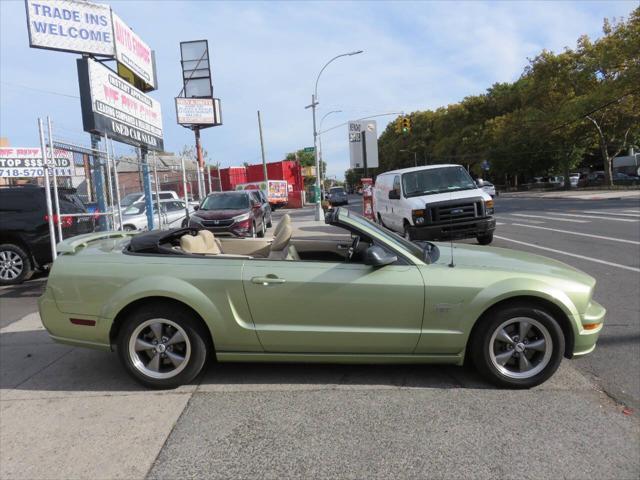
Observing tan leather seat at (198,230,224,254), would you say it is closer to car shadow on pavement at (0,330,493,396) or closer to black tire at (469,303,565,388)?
car shadow on pavement at (0,330,493,396)

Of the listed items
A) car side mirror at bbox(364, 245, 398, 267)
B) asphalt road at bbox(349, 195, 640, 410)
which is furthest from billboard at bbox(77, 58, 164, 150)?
asphalt road at bbox(349, 195, 640, 410)

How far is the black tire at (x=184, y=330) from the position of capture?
3777 millimetres

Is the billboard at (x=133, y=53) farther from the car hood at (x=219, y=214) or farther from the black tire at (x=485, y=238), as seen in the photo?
the black tire at (x=485, y=238)

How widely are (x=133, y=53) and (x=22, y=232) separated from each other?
6.86 meters

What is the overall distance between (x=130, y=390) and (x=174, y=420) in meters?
0.72

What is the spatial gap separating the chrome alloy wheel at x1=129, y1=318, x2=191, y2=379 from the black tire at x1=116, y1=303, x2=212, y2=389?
0.06 feet

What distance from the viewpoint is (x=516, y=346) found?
12.1 ft

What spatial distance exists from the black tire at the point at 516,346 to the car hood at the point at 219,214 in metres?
10.8

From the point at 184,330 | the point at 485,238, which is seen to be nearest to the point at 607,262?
the point at 485,238

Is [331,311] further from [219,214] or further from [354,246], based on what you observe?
[219,214]

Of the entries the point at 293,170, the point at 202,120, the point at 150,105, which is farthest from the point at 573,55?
the point at 150,105

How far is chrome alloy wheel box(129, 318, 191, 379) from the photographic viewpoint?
3.81 metres

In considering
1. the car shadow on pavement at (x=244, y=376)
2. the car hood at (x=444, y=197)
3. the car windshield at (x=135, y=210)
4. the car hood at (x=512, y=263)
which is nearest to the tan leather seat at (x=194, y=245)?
the car shadow on pavement at (x=244, y=376)

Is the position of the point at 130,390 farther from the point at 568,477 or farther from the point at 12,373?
the point at 568,477
